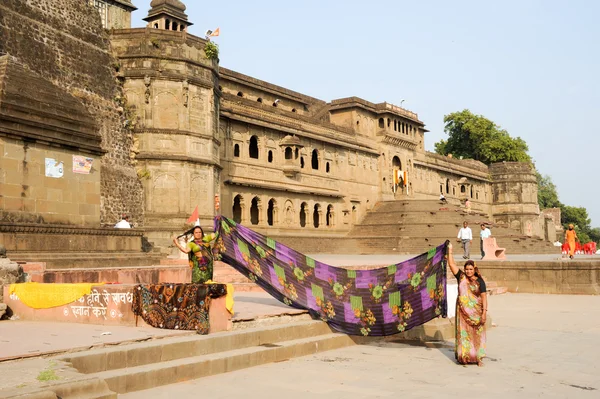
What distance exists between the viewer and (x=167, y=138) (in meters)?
23.7

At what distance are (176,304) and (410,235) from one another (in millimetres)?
30147

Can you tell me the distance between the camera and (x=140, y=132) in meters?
23.3

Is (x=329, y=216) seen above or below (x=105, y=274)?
above

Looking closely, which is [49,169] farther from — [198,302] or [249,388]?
[249,388]

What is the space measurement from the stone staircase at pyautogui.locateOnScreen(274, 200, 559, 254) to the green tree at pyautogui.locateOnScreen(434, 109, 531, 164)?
24.8 meters

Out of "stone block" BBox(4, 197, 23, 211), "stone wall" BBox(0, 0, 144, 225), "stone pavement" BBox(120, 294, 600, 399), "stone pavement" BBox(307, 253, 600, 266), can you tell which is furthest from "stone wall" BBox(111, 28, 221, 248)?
"stone pavement" BBox(120, 294, 600, 399)

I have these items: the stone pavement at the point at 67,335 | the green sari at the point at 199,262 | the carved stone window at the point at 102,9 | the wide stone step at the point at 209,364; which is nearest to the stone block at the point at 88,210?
the stone pavement at the point at 67,335

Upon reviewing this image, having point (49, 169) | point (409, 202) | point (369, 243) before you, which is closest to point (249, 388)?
point (49, 169)

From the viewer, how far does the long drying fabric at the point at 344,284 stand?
761 centimetres

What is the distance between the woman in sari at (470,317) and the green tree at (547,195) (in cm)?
8713

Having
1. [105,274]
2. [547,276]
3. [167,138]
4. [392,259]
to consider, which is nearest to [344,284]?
[105,274]

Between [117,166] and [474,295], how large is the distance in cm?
1758

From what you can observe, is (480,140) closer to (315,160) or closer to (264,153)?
(315,160)

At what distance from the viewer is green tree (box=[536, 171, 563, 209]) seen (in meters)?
88.6
